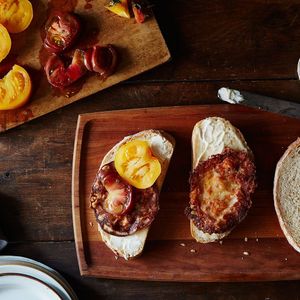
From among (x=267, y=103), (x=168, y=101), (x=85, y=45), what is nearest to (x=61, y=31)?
(x=85, y=45)

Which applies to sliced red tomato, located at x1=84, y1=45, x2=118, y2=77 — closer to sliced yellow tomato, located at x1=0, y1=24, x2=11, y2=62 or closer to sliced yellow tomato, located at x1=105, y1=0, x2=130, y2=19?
sliced yellow tomato, located at x1=105, y1=0, x2=130, y2=19

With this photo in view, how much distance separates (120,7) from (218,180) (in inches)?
40.2

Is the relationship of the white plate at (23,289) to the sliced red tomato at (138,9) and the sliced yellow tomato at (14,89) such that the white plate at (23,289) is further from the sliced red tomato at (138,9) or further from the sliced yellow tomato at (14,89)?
the sliced red tomato at (138,9)

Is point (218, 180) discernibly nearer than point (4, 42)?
Yes

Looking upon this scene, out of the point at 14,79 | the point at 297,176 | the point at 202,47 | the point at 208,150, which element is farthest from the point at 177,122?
the point at 14,79

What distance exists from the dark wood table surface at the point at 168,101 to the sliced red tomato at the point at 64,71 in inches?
5.7

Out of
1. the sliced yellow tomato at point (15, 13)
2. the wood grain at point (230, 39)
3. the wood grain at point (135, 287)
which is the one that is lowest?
the wood grain at point (135, 287)

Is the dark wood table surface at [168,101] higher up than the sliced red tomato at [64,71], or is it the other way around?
the sliced red tomato at [64,71]

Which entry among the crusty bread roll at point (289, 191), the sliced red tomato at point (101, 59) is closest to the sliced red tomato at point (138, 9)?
the sliced red tomato at point (101, 59)

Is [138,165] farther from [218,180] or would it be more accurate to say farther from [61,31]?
[61,31]

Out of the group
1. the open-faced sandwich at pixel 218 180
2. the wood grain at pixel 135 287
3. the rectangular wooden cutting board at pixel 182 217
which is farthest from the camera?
the wood grain at pixel 135 287

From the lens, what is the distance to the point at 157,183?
9.87 feet

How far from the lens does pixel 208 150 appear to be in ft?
9.87

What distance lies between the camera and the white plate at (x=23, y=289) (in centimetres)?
310
